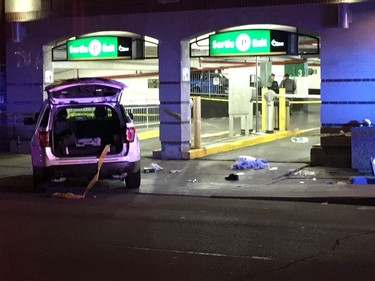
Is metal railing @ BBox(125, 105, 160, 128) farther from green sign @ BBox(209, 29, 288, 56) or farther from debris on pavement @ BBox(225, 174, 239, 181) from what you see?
debris on pavement @ BBox(225, 174, 239, 181)

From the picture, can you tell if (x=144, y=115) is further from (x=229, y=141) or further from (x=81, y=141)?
(x=81, y=141)

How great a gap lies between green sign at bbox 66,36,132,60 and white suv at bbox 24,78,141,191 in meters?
5.44

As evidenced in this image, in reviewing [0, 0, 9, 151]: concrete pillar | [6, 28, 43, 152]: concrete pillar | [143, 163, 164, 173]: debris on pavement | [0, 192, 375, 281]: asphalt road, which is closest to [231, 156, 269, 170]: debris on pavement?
[143, 163, 164, 173]: debris on pavement

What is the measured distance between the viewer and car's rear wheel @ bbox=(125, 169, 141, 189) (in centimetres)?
1422

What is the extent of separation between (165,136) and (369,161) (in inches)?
214

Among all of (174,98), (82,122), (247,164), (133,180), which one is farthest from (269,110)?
(82,122)

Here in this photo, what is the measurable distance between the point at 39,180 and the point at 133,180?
182 cm

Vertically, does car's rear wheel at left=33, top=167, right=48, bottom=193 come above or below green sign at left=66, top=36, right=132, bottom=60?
below

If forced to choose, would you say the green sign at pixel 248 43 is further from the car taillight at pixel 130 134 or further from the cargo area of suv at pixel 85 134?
the car taillight at pixel 130 134

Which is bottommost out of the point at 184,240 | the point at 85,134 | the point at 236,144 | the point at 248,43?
the point at 184,240

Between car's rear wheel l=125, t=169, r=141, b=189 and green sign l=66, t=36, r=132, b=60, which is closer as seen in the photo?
car's rear wheel l=125, t=169, r=141, b=189

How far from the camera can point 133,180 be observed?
14.3 m

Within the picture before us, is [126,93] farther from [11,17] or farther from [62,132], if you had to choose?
[62,132]

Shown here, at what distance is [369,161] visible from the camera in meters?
15.5
